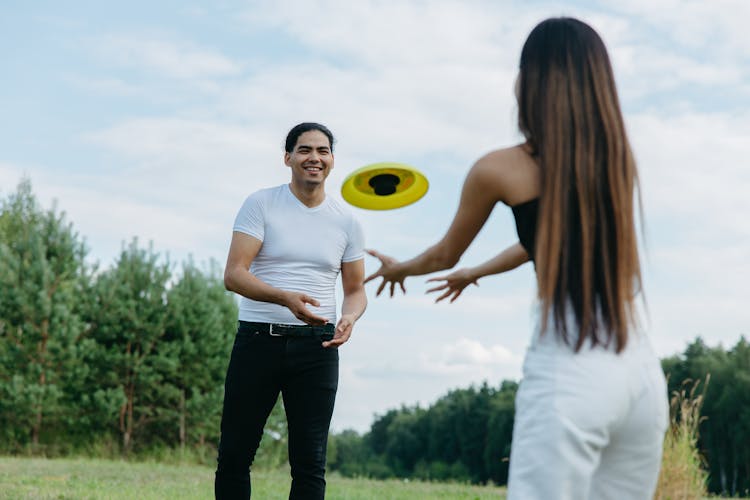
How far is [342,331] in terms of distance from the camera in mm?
4496

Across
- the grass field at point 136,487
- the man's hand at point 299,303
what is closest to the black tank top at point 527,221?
the man's hand at point 299,303

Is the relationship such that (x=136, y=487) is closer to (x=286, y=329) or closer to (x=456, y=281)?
(x=286, y=329)

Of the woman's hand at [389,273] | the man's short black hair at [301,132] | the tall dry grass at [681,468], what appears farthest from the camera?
the tall dry grass at [681,468]

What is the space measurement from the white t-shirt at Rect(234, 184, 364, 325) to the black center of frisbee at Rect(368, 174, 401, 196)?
0.33m

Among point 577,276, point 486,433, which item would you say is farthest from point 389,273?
point 486,433

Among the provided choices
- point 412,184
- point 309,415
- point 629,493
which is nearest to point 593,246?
point 629,493

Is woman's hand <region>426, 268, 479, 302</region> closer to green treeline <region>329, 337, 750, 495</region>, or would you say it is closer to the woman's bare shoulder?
the woman's bare shoulder

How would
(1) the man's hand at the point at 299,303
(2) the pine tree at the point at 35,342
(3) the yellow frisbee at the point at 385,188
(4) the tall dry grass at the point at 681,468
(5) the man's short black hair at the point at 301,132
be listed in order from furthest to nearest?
1. (2) the pine tree at the point at 35,342
2. (4) the tall dry grass at the point at 681,468
3. (5) the man's short black hair at the point at 301,132
4. (3) the yellow frisbee at the point at 385,188
5. (1) the man's hand at the point at 299,303

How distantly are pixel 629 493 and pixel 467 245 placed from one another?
2.63 feet

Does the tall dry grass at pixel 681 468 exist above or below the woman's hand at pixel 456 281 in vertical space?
below

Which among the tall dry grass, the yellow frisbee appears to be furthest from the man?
the tall dry grass

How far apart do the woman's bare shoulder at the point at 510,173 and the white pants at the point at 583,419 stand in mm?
375

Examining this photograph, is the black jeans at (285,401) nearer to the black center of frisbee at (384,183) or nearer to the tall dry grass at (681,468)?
the black center of frisbee at (384,183)

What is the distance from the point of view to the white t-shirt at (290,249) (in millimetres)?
4500
